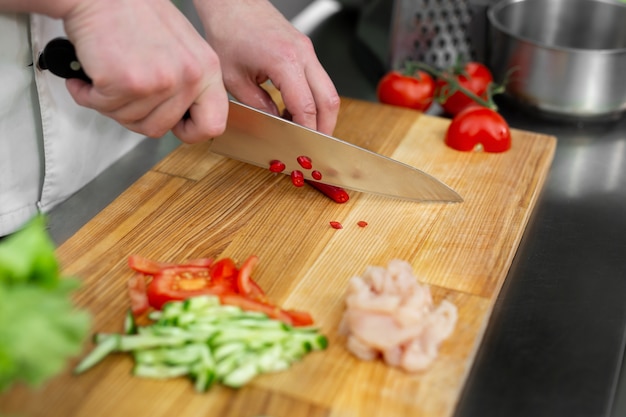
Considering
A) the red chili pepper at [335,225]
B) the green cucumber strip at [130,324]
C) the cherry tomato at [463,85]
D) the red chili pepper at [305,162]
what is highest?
the green cucumber strip at [130,324]

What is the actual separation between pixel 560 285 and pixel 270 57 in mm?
759

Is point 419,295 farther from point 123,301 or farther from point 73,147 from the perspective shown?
point 73,147

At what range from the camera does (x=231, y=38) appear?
1.68 m

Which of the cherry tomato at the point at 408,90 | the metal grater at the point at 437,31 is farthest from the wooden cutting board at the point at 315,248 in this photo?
the metal grater at the point at 437,31

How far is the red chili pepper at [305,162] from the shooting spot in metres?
1.64

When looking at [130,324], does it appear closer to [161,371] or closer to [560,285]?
[161,371]

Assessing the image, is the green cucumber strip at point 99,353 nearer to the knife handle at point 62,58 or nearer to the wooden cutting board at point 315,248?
the wooden cutting board at point 315,248

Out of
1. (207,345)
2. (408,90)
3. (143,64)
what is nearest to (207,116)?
(143,64)

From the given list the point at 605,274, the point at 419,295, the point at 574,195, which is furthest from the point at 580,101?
the point at 419,295

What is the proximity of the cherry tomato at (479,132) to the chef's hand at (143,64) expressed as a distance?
71 cm

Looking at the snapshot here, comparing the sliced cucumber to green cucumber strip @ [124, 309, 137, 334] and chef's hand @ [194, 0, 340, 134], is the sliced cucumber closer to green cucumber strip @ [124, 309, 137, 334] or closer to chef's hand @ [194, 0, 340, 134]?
green cucumber strip @ [124, 309, 137, 334]

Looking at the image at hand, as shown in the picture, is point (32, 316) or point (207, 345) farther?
point (207, 345)

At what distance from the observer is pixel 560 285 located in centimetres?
152

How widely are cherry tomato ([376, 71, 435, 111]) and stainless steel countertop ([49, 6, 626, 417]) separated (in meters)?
0.25
